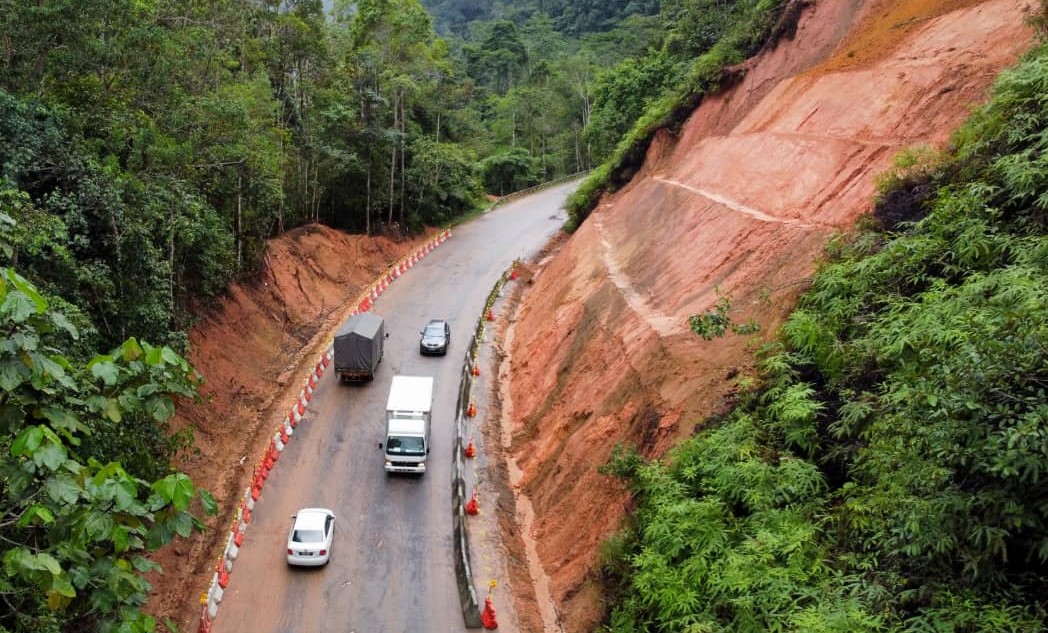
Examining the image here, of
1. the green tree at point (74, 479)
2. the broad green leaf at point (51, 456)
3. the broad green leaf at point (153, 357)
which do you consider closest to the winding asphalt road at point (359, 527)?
the green tree at point (74, 479)

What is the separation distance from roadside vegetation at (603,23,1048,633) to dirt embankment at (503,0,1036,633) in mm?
→ 1962

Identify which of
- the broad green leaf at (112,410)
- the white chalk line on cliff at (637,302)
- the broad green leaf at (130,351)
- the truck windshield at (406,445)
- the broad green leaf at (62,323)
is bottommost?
the truck windshield at (406,445)

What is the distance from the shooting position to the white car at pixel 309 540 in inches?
679

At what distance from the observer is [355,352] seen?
26594 millimetres

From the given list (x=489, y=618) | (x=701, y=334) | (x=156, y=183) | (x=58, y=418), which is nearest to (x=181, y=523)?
(x=58, y=418)

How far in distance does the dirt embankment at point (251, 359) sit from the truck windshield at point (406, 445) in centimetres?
437

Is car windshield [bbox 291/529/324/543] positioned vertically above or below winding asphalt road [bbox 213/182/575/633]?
above

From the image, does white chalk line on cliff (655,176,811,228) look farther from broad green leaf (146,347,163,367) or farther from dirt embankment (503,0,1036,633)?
broad green leaf (146,347,163,367)

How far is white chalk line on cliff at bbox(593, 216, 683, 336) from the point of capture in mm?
20312

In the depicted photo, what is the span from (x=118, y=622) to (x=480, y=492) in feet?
50.5

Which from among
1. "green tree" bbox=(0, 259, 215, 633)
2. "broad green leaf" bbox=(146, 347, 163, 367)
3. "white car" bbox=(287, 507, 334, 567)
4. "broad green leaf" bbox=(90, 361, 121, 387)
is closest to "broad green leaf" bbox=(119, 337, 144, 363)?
"green tree" bbox=(0, 259, 215, 633)

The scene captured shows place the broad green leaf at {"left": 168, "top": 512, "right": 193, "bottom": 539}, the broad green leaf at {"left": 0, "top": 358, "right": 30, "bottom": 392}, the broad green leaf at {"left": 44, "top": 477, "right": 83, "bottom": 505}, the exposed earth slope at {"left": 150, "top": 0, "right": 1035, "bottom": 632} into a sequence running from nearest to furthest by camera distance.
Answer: the broad green leaf at {"left": 0, "top": 358, "right": 30, "bottom": 392} < the broad green leaf at {"left": 44, "top": 477, "right": 83, "bottom": 505} < the broad green leaf at {"left": 168, "top": 512, "right": 193, "bottom": 539} < the exposed earth slope at {"left": 150, "top": 0, "right": 1035, "bottom": 632}

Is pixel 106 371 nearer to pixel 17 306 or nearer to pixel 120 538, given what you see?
pixel 17 306

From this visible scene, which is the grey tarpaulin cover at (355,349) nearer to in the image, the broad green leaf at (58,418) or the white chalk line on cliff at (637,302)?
the white chalk line on cliff at (637,302)
